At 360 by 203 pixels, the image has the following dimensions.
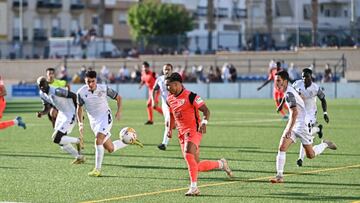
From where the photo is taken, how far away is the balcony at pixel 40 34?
9650 centimetres

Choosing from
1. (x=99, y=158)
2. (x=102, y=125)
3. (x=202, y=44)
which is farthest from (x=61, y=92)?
(x=202, y=44)

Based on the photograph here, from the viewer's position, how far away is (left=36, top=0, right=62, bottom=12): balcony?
97.9m

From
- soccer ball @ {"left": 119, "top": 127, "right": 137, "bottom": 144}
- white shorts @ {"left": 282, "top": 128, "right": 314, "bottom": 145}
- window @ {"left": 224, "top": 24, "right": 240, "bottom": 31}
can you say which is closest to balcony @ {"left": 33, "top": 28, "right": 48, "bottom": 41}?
window @ {"left": 224, "top": 24, "right": 240, "bottom": 31}

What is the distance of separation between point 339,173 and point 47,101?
23.3 feet

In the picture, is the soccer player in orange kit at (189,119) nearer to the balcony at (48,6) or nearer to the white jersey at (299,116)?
the white jersey at (299,116)

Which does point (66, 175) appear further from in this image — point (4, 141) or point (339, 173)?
point (4, 141)

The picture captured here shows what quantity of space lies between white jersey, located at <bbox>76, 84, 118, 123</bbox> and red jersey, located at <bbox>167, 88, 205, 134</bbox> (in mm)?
3717

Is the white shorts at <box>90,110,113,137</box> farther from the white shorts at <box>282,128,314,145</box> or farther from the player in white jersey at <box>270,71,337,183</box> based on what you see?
the white shorts at <box>282,128,314,145</box>

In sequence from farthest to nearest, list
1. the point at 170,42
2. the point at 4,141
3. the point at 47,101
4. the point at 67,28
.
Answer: the point at 67,28 → the point at 170,42 → the point at 4,141 → the point at 47,101

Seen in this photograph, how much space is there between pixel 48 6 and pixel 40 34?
2.92 m

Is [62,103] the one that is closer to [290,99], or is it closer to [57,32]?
[290,99]

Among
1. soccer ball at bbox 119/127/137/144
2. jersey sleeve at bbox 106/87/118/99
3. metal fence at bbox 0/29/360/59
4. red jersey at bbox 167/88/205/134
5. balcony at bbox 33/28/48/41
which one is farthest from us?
balcony at bbox 33/28/48/41

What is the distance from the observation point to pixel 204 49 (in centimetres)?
7606

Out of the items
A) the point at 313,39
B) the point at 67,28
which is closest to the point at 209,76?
the point at 313,39
